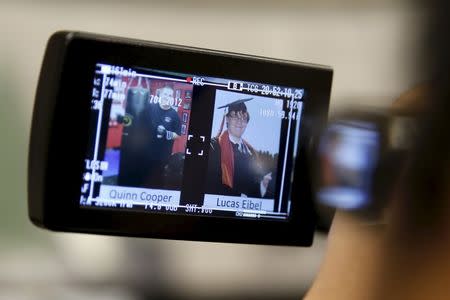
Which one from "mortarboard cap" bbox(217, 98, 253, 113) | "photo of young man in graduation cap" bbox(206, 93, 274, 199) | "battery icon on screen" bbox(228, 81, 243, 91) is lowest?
"photo of young man in graduation cap" bbox(206, 93, 274, 199)

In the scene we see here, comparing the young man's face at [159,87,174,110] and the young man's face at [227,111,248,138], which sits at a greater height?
the young man's face at [159,87,174,110]

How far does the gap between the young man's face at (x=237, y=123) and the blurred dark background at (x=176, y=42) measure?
15cm

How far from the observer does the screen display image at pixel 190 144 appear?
448 millimetres

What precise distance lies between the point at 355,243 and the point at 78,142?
19cm

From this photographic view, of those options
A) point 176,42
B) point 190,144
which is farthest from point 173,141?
point 176,42

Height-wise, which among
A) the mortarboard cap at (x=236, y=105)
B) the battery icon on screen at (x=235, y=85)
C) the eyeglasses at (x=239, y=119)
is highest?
the battery icon on screen at (x=235, y=85)

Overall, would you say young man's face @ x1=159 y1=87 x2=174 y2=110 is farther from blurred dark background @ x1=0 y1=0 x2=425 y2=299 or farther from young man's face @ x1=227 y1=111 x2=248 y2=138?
blurred dark background @ x1=0 y1=0 x2=425 y2=299

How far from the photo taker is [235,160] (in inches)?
19.1

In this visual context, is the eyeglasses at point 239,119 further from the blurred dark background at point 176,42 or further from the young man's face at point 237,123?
the blurred dark background at point 176,42

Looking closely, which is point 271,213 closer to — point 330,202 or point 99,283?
point 330,202

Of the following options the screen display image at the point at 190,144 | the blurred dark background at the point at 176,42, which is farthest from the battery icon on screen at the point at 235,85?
the blurred dark background at the point at 176,42

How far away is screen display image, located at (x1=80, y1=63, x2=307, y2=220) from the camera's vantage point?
1.47 ft

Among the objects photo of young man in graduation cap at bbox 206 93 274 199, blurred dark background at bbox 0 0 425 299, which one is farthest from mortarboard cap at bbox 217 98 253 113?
blurred dark background at bbox 0 0 425 299

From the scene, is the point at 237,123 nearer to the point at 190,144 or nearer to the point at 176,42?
the point at 190,144
